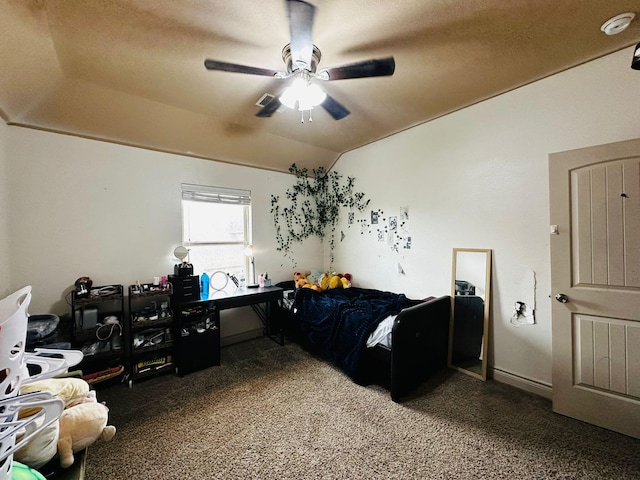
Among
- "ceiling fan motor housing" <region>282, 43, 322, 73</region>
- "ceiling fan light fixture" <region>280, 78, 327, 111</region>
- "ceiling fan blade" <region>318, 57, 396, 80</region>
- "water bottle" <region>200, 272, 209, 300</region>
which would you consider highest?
"ceiling fan motor housing" <region>282, 43, 322, 73</region>

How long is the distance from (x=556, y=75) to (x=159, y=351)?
4.42 m

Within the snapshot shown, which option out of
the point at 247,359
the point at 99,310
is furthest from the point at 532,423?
the point at 99,310

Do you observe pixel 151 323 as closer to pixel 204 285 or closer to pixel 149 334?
pixel 149 334

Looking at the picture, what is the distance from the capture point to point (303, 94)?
1901 mm

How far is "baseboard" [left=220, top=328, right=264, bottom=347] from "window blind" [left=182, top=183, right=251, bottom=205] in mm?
1751

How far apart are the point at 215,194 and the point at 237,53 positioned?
1.86 m

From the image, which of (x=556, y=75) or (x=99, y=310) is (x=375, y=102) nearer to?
(x=556, y=75)

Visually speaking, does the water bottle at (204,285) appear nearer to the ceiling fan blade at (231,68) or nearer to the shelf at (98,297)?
the shelf at (98,297)

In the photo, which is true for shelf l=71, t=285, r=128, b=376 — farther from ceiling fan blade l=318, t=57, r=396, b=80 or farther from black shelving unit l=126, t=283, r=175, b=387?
ceiling fan blade l=318, t=57, r=396, b=80

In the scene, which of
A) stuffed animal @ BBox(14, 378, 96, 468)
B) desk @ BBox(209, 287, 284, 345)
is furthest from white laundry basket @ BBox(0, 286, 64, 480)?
desk @ BBox(209, 287, 284, 345)

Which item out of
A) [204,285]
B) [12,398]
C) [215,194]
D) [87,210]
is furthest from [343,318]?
[87,210]

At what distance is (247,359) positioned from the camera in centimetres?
304

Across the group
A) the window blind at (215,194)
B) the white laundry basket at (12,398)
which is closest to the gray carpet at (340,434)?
the white laundry basket at (12,398)

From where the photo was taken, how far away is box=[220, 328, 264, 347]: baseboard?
3428 millimetres
